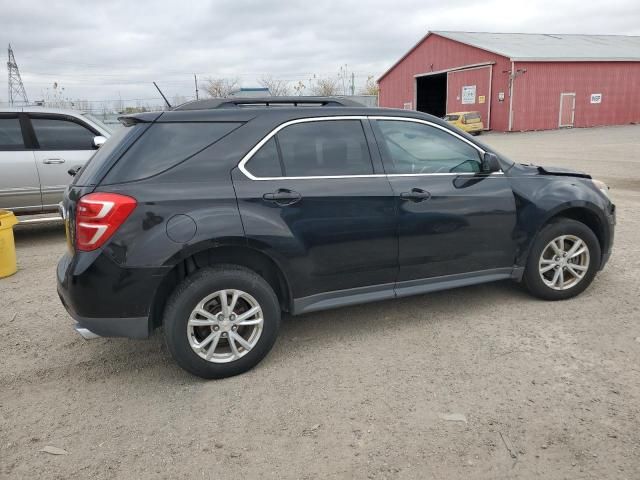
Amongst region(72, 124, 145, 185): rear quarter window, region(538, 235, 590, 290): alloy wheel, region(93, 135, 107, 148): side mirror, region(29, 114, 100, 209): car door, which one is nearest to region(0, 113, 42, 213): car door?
region(29, 114, 100, 209): car door

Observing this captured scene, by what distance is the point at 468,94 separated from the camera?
114 ft

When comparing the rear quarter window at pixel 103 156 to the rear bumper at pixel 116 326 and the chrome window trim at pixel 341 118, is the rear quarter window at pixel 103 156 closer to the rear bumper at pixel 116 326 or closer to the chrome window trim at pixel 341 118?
the chrome window trim at pixel 341 118

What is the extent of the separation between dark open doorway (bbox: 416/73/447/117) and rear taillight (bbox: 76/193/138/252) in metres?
39.7

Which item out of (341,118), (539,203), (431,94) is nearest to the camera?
(341,118)

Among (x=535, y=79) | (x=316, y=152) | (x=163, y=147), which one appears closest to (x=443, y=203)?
(x=316, y=152)

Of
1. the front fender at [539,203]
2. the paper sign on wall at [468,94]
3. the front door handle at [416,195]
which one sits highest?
the paper sign on wall at [468,94]

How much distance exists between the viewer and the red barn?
31.5 m

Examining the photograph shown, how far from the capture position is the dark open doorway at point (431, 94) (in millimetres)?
40656

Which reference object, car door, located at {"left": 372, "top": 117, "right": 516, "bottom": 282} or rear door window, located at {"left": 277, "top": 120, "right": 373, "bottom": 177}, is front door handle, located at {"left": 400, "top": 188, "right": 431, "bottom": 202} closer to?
car door, located at {"left": 372, "top": 117, "right": 516, "bottom": 282}

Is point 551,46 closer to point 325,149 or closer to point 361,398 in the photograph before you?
point 325,149

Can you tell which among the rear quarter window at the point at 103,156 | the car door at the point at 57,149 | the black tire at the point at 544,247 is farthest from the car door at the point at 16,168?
the black tire at the point at 544,247

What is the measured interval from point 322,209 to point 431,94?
4119 cm

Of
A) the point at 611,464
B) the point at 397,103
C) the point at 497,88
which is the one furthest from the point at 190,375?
the point at 397,103

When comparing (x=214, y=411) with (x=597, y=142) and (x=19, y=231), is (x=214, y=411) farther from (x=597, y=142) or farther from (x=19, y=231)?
(x=597, y=142)
